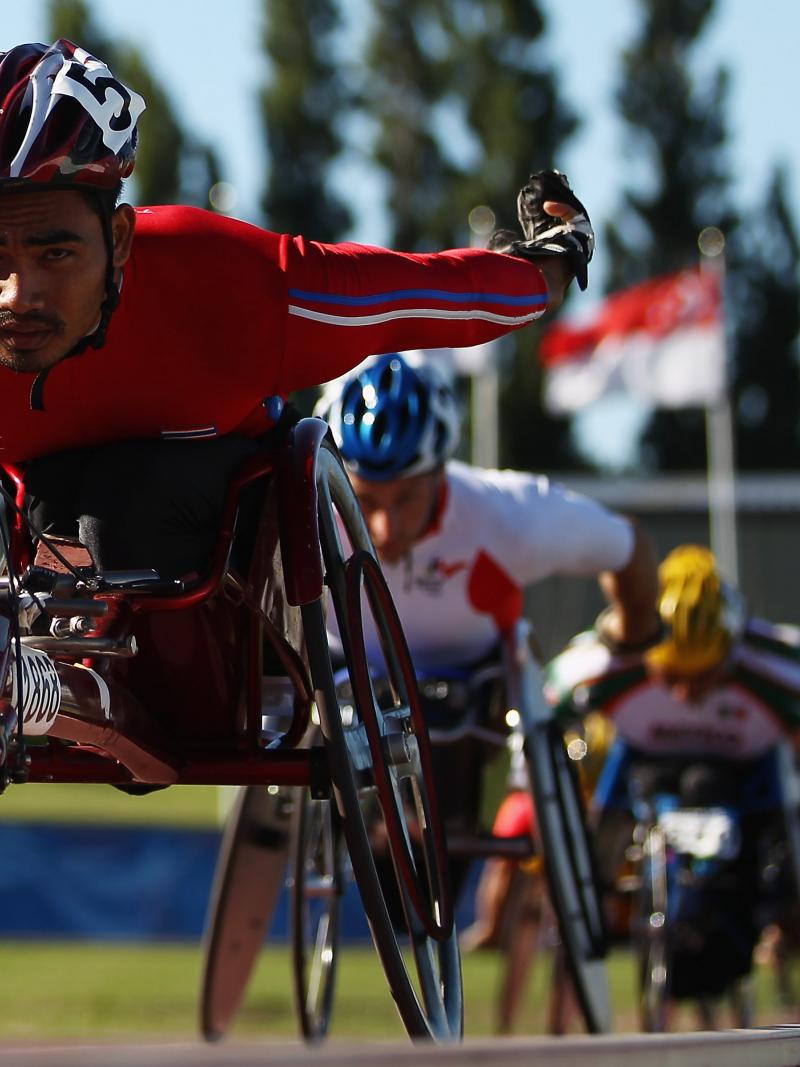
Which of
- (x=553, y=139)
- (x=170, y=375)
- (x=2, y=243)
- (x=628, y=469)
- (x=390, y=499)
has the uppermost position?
(x=553, y=139)

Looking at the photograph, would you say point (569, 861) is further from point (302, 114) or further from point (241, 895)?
point (302, 114)

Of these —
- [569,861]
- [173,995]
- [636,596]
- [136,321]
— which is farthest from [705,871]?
[136,321]

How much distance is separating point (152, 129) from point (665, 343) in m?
21.6

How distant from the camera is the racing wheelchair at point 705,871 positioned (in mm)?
8375

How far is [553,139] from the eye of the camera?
41.5 metres

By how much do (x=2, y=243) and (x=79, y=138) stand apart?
252mm

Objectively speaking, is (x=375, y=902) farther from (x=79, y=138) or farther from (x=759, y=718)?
(x=759, y=718)

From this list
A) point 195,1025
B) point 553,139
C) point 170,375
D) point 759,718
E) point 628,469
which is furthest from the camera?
point 628,469

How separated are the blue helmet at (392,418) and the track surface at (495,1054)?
12.3 ft

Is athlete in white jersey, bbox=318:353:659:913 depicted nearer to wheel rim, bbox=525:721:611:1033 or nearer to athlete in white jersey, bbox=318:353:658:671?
athlete in white jersey, bbox=318:353:658:671

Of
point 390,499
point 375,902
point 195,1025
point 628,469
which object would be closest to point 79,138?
→ point 375,902

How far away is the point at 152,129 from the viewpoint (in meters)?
42.6

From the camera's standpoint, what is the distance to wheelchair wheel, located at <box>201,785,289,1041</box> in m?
6.95

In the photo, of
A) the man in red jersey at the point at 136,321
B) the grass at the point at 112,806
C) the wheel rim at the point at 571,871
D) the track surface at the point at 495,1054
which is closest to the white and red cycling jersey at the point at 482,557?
the wheel rim at the point at 571,871
